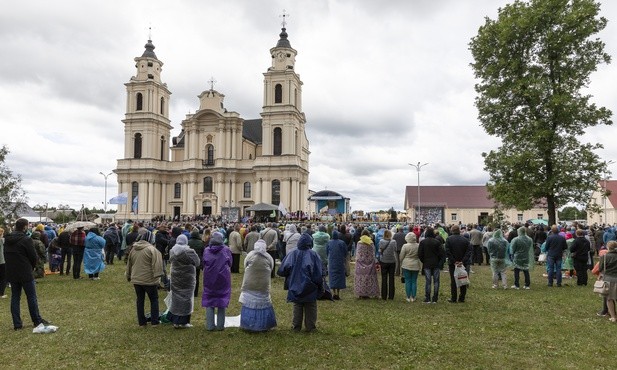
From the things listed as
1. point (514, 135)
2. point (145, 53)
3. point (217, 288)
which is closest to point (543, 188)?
point (514, 135)

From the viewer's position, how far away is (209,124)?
61.7 m

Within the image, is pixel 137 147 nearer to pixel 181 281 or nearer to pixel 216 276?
pixel 181 281

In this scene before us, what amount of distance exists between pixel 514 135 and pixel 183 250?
20.0 meters

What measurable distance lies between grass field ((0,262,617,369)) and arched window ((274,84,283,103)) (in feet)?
163

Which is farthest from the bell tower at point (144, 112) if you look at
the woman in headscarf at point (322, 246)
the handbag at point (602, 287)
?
the handbag at point (602, 287)

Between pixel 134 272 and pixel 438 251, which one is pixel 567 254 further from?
pixel 134 272

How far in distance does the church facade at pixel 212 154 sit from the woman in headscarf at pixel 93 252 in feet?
141

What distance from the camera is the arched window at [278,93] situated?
59.1 metres

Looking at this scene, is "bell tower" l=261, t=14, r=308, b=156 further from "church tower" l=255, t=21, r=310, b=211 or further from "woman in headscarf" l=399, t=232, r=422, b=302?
"woman in headscarf" l=399, t=232, r=422, b=302

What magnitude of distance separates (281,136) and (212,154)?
967 cm

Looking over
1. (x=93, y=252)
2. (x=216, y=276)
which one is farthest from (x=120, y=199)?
(x=216, y=276)

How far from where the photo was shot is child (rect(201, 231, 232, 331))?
8.30m

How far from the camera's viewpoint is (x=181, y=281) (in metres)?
8.43

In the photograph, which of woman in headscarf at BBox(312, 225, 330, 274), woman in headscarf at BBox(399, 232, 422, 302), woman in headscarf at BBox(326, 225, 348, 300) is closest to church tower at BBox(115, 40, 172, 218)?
woman in headscarf at BBox(312, 225, 330, 274)
